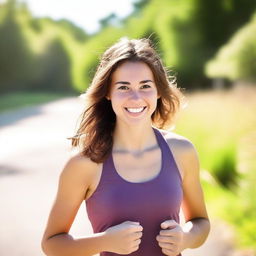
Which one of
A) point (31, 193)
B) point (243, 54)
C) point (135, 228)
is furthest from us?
point (243, 54)

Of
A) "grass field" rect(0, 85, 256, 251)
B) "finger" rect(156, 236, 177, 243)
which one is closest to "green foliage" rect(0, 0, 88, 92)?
"grass field" rect(0, 85, 256, 251)

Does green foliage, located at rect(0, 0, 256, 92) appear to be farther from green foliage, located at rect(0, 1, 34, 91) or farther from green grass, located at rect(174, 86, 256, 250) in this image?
green grass, located at rect(174, 86, 256, 250)

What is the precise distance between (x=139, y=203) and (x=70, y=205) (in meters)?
0.25

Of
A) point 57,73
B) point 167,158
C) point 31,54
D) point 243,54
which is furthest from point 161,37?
point 167,158

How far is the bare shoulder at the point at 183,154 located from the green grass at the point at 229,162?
2966 mm

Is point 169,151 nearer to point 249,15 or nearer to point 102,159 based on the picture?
point 102,159

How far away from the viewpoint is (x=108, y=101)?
91.8 inches

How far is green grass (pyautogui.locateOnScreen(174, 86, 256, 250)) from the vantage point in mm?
5695

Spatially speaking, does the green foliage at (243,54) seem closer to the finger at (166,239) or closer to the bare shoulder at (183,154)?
the bare shoulder at (183,154)

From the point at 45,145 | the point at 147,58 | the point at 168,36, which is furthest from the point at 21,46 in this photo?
the point at 147,58

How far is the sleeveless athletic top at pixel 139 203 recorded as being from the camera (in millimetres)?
2010

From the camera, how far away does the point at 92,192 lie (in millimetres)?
2045

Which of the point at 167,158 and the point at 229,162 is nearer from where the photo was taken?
the point at 167,158

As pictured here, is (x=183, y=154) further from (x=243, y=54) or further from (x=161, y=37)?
(x=161, y=37)
